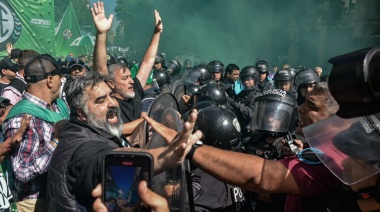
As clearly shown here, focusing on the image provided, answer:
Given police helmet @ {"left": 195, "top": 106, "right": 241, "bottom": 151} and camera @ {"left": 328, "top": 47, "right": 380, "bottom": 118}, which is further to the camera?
police helmet @ {"left": 195, "top": 106, "right": 241, "bottom": 151}

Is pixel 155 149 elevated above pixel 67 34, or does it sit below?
above

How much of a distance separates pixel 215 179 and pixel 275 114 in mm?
1142

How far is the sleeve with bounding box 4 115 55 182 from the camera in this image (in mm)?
2863

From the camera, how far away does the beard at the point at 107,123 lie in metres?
2.66

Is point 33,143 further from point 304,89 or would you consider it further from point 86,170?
point 304,89

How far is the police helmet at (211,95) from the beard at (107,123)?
2945mm

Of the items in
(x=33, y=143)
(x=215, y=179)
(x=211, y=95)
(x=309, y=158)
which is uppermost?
(x=309, y=158)

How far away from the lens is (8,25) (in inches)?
439

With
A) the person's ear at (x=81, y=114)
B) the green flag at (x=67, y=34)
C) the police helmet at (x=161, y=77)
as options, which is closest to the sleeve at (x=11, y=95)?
the person's ear at (x=81, y=114)

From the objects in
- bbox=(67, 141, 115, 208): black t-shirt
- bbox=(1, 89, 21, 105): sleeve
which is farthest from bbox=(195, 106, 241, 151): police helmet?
bbox=(1, 89, 21, 105): sleeve

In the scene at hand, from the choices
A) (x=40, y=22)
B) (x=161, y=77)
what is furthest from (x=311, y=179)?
(x=40, y=22)

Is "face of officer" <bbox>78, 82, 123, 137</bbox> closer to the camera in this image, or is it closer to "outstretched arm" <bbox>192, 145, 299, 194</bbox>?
"outstretched arm" <bbox>192, 145, 299, 194</bbox>

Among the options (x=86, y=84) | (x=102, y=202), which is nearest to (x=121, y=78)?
(x=86, y=84)

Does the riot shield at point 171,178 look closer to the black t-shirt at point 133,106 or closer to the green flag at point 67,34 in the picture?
the black t-shirt at point 133,106
